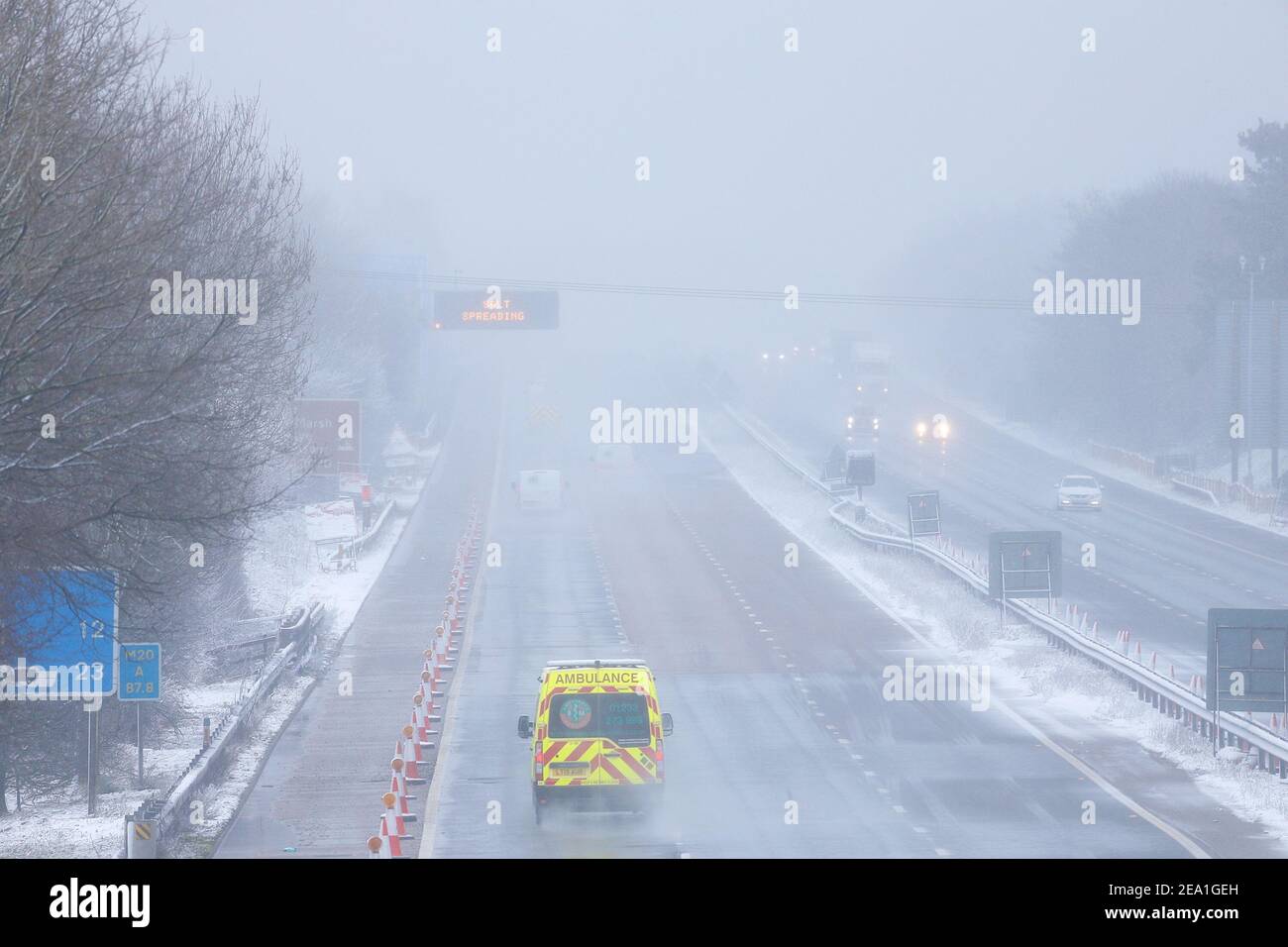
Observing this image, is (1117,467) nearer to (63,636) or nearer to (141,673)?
(141,673)

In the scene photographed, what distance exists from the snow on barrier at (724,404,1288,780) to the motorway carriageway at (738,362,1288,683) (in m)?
1.71

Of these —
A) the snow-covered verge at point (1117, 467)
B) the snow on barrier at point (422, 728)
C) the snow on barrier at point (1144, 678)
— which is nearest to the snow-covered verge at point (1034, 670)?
the snow on barrier at point (1144, 678)

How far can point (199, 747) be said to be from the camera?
82.5 feet

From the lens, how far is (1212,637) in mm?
22516

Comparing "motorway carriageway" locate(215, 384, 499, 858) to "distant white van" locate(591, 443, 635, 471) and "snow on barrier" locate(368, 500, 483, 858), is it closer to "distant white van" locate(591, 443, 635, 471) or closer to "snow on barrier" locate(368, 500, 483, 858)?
"snow on barrier" locate(368, 500, 483, 858)

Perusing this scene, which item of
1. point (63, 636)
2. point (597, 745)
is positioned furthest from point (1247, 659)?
point (63, 636)

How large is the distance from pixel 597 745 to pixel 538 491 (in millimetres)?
41652

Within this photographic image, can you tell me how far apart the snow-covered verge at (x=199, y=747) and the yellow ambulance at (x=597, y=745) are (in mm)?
4023

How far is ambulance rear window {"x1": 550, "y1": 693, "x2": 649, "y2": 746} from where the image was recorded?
1875 centimetres

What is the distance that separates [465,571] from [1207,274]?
4514cm

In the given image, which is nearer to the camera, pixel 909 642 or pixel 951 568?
pixel 909 642

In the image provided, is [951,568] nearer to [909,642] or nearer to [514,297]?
[909,642]
